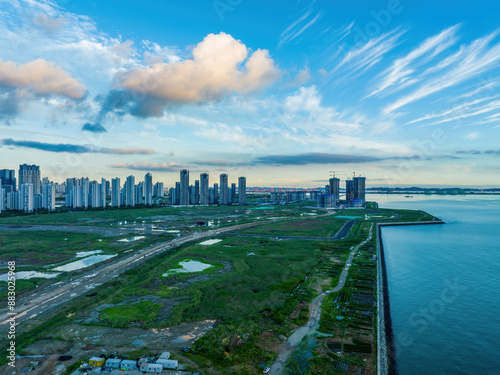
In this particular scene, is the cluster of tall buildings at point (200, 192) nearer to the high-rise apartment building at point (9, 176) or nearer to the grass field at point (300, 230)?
the high-rise apartment building at point (9, 176)

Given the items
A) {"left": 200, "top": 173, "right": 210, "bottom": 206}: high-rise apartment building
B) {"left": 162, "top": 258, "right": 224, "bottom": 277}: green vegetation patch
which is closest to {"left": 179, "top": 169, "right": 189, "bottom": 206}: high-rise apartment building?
{"left": 200, "top": 173, "right": 210, "bottom": 206}: high-rise apartment building

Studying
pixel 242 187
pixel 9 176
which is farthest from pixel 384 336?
pixel 9 176

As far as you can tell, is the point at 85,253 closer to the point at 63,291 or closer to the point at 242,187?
the point at 63,291

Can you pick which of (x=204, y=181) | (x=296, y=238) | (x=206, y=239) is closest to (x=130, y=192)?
(x=204, y=181)

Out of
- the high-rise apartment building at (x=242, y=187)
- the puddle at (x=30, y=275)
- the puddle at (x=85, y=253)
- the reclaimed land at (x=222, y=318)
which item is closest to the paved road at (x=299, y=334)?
the reclaimed land at (x=222, y=318)

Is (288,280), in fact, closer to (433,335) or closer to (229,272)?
(229,272)
